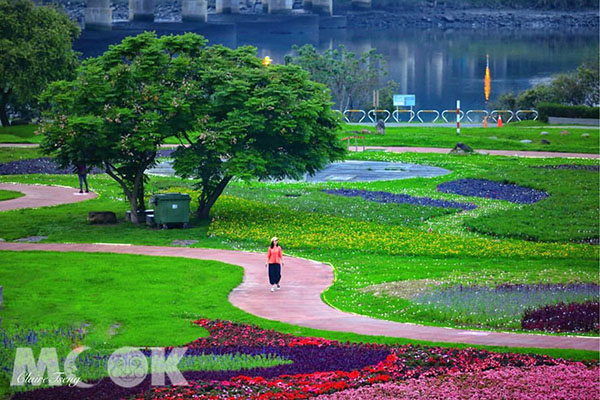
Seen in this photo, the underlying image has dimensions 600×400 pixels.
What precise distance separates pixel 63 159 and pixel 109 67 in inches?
168

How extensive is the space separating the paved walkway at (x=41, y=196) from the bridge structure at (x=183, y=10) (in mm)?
96072

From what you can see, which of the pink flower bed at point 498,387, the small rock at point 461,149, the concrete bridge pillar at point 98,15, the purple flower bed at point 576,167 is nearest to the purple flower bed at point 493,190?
the purple flower bed at point 576,167

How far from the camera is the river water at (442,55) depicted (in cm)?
13359

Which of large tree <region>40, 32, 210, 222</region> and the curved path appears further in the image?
large tree <region>40, 32, 210, 222</region>

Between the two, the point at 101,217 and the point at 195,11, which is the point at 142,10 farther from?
the point at 101,217

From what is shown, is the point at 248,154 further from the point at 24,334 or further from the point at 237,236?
the point at 24,334

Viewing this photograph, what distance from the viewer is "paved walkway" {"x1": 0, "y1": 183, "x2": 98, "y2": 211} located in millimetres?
48000

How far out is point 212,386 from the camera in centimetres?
2127

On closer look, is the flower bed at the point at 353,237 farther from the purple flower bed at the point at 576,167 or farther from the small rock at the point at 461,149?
the small rock at the point at 461,149

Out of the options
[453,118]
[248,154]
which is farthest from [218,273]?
[453,118]

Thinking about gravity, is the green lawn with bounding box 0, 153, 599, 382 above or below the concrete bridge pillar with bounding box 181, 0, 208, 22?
below

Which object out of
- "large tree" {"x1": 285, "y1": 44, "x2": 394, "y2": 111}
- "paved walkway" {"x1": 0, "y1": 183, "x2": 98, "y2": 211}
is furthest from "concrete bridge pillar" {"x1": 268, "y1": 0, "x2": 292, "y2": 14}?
"paved walkway" {"x1": 0, "y1": 183, "x2": 98, "y2": 211}

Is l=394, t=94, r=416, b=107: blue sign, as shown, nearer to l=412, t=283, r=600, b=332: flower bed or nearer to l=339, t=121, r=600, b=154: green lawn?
l=339, t=121, r=600, b=154: green lawn

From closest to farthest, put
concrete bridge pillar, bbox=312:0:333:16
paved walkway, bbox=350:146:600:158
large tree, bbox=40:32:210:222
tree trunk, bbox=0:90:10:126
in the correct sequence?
large tree, bbox=40:32:210:222 → paved walkway, bbox=350:146:600:158 → tree trunk, bbox=0:90:10:126 → concrete bridge pillar, bbox=312:0:333:16
